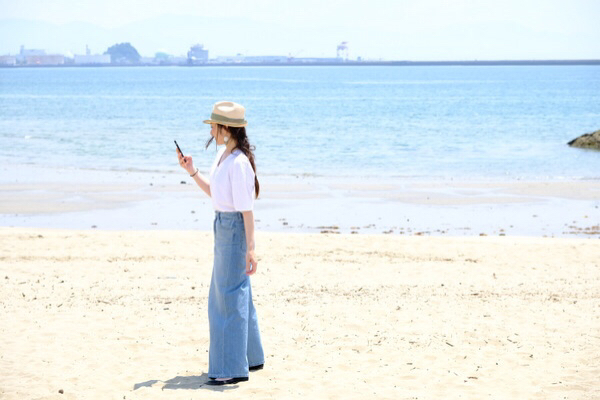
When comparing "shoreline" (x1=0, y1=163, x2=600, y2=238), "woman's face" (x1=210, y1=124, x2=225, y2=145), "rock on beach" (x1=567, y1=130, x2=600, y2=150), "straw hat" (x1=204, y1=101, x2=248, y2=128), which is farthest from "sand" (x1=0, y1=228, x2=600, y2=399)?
"rock on beach" (x1=567, y1=130, x2=600, y2=150)

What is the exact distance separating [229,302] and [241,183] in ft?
2.72

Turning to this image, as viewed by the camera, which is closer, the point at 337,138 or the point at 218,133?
the point at 218,133

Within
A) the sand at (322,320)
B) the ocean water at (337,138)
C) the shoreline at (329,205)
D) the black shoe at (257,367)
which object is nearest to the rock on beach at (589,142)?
the ocean water at (337,138)

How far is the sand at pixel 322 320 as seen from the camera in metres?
5.62

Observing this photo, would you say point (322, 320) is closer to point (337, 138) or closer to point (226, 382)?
point (226, 382)

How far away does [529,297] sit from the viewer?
27.2 ft

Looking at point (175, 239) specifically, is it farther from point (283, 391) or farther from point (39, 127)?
point (39, 127)

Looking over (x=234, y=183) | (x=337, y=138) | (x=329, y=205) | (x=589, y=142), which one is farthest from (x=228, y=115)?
(x=337, y=138)

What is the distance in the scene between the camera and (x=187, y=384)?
5621 millimetres

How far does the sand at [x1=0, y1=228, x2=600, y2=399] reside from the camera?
562 cm

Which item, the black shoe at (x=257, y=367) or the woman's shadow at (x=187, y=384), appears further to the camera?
the black shoe at (x=257, y=367)

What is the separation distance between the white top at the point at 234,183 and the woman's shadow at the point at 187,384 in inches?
48.4

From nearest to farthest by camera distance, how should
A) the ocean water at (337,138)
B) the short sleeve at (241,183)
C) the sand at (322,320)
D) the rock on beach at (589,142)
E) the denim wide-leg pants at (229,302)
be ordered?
the short sleeve at (241,183), the denim wide-leg pants at (229,302), the sand at (322,320), the ocean water at (337,138), the rock on beach at (589,142)

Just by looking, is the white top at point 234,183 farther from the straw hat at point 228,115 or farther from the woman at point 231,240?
the straw hat at point 228,115
